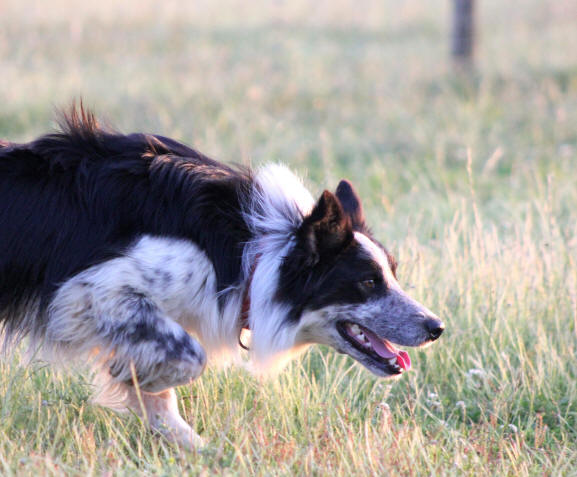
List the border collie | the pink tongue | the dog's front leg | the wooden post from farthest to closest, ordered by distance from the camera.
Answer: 1. the wooden post
2. the pink tongue
3. the dog's front leg
4. the border collie

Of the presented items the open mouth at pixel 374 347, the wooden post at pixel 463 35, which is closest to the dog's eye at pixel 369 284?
the open mouth at pixel 374 347

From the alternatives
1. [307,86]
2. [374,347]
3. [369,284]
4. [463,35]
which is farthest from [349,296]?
[463,35]

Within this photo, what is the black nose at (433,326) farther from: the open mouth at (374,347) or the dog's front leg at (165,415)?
the dog's front leg at (165,415)

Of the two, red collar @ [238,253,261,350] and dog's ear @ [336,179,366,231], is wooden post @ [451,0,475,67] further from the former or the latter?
red collar @ [238,253,261,350]

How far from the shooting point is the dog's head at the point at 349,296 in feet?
11.3

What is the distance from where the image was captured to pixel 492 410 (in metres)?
4.02

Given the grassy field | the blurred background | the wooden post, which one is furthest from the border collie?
the wooden post

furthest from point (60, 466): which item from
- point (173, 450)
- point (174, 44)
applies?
point (174, 44)

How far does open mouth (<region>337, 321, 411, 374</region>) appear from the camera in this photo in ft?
11.8

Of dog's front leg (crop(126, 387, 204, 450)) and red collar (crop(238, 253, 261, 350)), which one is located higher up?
red collar (crop(238, 253, 261, 350))

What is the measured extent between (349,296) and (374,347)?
0.30m

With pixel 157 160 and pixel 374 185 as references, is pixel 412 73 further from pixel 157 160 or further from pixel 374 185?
pixel 157 160

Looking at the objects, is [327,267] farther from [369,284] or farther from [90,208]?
[90,208]

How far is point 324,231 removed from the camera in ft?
11.2
